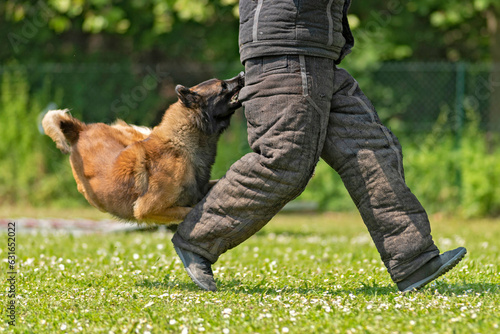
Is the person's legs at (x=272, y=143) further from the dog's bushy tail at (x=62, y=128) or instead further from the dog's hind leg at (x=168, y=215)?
the dog's bushy tail at (x=62, y=128)

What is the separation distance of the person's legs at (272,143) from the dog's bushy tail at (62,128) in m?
1.46

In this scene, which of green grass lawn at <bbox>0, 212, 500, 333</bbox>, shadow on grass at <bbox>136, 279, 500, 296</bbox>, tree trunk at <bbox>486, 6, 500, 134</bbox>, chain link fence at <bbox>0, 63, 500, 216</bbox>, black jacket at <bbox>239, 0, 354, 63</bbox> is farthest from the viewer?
tree trunk at <bbox>486, 6, 500, 134</bbox>

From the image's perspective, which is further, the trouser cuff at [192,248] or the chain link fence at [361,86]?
the chain link fence at [361,86]

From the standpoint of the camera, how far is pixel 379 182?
13.0ft

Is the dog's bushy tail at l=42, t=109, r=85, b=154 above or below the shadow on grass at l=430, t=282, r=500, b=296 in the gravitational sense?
above

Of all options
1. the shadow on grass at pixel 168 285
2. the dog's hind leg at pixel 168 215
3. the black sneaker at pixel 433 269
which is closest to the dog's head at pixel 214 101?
the dog's hind leg at pixel 168 215

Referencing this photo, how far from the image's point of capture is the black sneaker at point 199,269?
414 centimetres

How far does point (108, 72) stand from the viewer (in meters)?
12.3

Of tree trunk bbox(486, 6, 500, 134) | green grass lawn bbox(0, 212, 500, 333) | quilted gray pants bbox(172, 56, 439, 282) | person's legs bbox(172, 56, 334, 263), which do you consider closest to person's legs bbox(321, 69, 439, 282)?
quilted gray pants bbox(172, 56, 439, 282)

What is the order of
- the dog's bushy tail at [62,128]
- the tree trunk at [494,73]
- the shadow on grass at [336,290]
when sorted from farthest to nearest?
the tree trunk at [494,73] → the dog's bushy tail at [62,128] → the shadow on grass at [336,290]

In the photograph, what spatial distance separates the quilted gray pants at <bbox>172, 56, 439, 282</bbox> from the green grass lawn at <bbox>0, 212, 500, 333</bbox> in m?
0.38

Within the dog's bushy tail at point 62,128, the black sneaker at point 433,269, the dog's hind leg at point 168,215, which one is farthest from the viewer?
the dog's bushy tail at point 62,128

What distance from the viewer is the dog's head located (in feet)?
15.6

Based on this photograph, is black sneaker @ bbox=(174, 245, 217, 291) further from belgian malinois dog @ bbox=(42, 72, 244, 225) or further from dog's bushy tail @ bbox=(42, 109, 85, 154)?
dog's bushy tail @ bbox=(42, 109, 85, 154)
